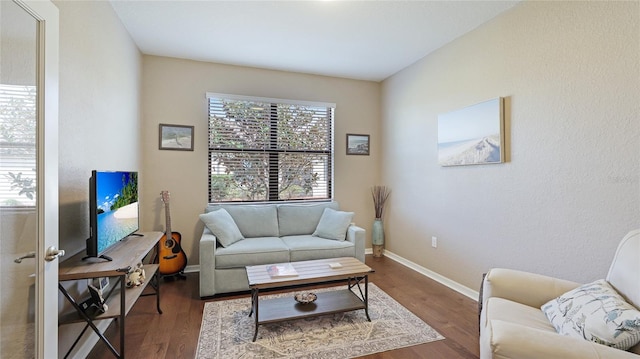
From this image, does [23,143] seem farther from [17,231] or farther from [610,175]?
[610,175]

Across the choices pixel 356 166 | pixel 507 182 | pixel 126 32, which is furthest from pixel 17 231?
pixel 356 166

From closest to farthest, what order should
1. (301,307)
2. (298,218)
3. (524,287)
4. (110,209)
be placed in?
(524,287)
(110,209)
(301,307)
(298,218)

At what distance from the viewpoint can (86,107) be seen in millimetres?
1967

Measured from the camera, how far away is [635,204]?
1.69 m

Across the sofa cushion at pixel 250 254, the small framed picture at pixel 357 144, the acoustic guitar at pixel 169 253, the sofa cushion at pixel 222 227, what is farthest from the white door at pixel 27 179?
the small framed picture at pixel 357 144

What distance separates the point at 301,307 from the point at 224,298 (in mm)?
957

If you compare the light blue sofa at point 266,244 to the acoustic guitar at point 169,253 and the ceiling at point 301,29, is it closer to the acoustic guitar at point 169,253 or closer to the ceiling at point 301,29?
the acoustic guitar at point 169,253

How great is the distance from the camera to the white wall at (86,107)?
1.69 metres

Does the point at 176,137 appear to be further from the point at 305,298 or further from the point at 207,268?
the point at 305,298

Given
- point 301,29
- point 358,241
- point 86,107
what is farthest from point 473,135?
point 86,107

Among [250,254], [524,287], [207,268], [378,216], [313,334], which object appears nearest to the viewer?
[524,287]

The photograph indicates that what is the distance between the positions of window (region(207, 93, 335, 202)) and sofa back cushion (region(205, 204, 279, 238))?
33 centimetres

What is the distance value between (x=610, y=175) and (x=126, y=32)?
420cm

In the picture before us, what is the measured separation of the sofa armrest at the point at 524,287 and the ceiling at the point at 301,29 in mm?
2186
